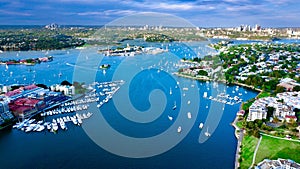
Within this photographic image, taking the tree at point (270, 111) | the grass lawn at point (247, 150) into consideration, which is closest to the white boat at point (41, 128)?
the grass lawn at point (247, 150)

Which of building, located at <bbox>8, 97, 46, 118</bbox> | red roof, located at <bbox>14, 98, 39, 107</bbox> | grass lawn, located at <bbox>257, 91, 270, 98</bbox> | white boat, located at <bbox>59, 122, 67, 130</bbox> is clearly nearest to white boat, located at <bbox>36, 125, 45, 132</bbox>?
white boat, located at <bbox>59, 122, 67, 130</bbox>

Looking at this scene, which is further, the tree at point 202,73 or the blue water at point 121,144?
the tree at point 202,73

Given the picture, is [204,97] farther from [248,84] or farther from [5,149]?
[5,149]

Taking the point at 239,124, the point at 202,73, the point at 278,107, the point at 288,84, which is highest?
the point at 202,73

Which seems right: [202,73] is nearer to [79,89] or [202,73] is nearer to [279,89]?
[279,89]

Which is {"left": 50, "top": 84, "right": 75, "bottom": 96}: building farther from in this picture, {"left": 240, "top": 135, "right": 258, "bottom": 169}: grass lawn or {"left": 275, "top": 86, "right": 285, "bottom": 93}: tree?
{"left": 275, "top": 86, "right": 285, "bottom": 93}: tree

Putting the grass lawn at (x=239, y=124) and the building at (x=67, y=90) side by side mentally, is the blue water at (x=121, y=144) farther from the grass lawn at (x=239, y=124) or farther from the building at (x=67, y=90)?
the building at (x=67, y=90)

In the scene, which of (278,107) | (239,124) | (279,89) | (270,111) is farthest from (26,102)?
(279,89)
